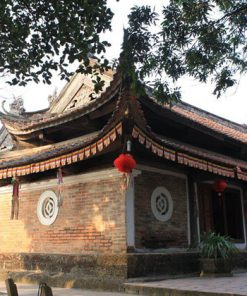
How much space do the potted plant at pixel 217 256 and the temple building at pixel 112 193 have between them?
0.43 m

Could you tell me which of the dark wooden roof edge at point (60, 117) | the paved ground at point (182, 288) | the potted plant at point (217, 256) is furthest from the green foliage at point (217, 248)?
the dark wooden roof edge at point (60, 117)

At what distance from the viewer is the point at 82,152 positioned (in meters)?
8.80

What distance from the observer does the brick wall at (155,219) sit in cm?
939

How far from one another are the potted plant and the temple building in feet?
1.42

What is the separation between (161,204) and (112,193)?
1.33m

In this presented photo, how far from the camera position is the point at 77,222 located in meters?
10.0

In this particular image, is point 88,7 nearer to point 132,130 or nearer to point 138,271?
point 132,130

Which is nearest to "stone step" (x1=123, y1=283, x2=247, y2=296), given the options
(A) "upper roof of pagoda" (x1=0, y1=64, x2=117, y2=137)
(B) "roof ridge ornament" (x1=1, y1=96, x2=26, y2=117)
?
(A) "upper roof of pagoda" (x1=0, y1=64, x2=117, y2=137)

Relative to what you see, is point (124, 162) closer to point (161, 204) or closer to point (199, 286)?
point (161, 204)

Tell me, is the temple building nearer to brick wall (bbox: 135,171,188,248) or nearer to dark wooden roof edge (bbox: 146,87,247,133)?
brick wall (bbox: 135,171,188,248)

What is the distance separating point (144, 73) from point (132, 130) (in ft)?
7.41

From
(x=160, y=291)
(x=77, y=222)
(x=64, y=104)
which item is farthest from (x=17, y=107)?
(x=160, y=291)

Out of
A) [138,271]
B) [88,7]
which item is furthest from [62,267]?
[88,7]

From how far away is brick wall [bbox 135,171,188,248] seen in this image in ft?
30.8
